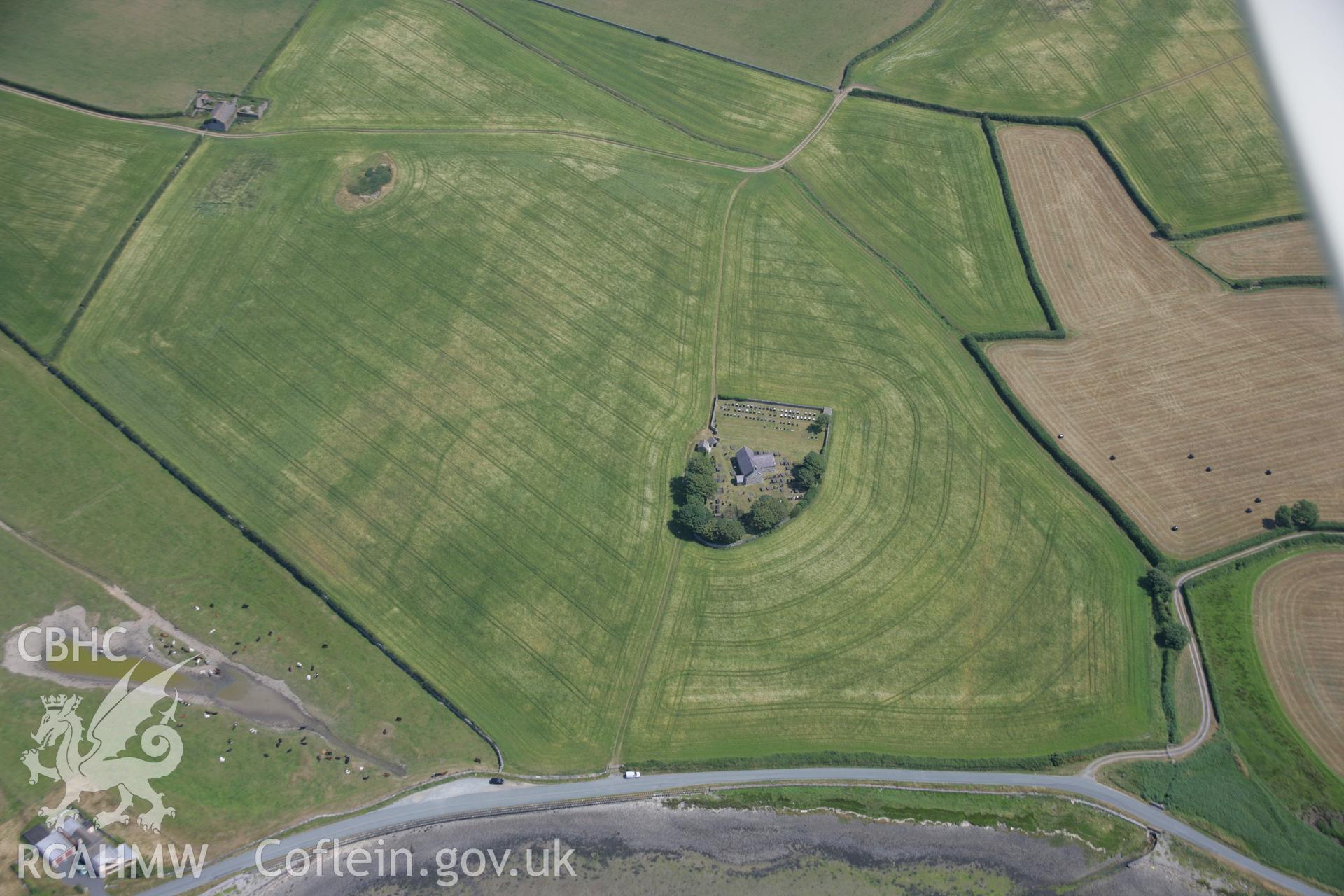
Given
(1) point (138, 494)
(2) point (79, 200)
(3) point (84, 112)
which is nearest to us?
(1) point (138, 494)

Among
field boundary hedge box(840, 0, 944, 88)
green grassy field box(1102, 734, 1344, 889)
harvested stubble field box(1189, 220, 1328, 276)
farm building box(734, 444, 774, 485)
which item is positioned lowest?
green grassy field box(1102, 734, 1344, 889)

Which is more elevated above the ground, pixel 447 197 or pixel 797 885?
pixel 447 197

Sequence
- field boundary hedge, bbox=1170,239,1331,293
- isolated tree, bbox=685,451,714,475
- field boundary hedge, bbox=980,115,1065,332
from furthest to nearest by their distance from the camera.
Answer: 1. field boundary hedge, bbox=1170,239,1331,293
2. field boundary hedge, bbox=980,115,1065,332
3. isolated tree, bbox=685,451,714,475

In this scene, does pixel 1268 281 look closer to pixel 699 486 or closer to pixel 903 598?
pixel 903 598

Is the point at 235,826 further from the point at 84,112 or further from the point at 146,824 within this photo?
Result: the point at 84,112

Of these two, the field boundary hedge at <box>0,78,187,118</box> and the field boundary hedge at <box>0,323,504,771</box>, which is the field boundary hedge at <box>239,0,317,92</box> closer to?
the field boundary hedge at <box>0,78,187,118</box>

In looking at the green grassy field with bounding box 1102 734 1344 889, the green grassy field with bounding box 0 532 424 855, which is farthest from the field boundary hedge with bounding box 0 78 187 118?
the green grassy field with bounding box 1102 734 1344 889

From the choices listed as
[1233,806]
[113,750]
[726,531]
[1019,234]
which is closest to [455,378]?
[726,531]

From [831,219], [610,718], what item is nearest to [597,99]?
[831,219]
